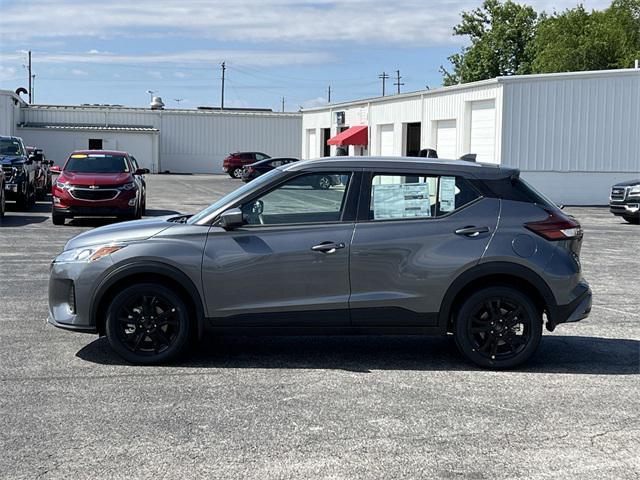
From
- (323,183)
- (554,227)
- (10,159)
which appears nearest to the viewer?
(554,227)

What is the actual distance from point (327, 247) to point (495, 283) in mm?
1409

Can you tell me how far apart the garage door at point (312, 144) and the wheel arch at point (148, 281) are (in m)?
53.0

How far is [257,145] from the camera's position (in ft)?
231

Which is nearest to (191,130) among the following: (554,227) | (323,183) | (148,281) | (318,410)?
(323,183)

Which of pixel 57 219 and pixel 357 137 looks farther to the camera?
pixel 357 137

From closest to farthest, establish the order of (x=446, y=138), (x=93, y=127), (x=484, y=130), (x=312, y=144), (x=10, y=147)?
(x=10, y=147), (x=484, y=130), (x=446, y=138), (x=312, y=144), (x=93, y=127)

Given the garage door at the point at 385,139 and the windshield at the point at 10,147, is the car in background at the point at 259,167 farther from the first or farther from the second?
the windshield at the point at 10,147

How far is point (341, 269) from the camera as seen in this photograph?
745 cm

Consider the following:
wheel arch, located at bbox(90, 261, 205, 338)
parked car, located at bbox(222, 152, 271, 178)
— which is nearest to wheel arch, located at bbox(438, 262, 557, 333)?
wheel arch, located at bbox(90, 261, 205, 338)

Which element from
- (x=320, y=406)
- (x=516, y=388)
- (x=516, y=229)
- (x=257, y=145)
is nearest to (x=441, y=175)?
(x=516, y=229)

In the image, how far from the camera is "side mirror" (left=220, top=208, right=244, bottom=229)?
737 centimetres

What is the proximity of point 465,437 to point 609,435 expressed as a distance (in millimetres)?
921

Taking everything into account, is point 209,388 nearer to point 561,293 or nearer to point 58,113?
point 561,293

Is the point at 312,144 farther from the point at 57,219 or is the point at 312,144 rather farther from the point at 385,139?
the point at 57,219
